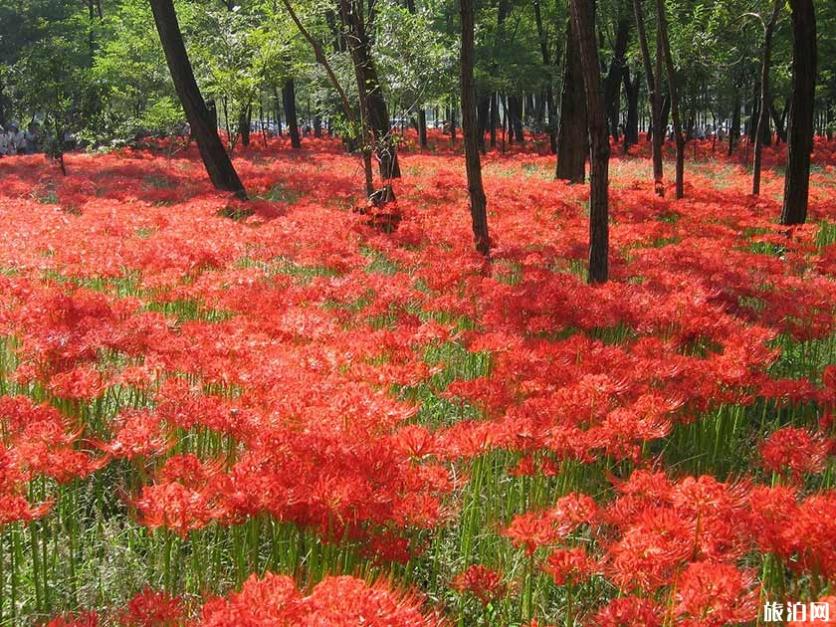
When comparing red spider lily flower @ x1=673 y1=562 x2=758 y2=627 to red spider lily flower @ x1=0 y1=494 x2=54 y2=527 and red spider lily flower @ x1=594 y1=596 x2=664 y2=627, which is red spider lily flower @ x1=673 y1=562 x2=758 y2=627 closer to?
red spider lily flower @ x1=594 y1=596 x2=664 y2=627

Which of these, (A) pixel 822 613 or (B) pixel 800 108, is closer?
(A) pixel 822 613

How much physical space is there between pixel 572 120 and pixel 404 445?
14.2m

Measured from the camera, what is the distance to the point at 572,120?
15.7m

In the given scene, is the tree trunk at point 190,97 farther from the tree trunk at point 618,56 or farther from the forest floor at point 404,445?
the tree trunk at point 618,56

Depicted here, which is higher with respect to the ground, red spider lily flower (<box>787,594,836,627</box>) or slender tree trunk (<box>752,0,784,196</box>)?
slender tree trunk (<box>752,0,784,196</box>)

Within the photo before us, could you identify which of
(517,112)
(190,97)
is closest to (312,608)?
(190,97)

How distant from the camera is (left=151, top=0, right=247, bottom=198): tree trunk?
13281 mm

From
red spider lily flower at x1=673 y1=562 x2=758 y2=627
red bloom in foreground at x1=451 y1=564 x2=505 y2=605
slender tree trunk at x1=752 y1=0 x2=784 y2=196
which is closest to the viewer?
red spider lily flower at x1=673 y1=562 x2=758 y2=627

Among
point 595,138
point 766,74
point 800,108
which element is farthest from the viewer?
point 766,74

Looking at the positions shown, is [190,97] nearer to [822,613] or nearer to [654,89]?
[654,89]

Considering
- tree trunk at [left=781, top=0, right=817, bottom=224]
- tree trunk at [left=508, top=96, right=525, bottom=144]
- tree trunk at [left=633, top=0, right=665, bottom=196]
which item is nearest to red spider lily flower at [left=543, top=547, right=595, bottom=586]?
tree trunk at [left=781, top=0, right=817, bottom=224]

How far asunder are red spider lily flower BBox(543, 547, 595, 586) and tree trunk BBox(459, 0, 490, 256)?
6.80 meters

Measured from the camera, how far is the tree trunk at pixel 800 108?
9.48 meters

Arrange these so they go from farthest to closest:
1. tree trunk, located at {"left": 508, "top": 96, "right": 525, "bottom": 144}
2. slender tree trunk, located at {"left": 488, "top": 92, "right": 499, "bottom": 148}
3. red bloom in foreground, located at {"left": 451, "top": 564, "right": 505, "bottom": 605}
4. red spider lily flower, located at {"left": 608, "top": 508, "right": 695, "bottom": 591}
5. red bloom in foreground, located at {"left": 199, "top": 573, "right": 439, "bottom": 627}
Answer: tree trunk, located at {"left": 508, "top": 96, "right": 525, "bottom": 144} < slender tree trunk, located at {"left": 488, "top": 92, "right": 499, "bottom": 148} < red bloom in foreground, located at {"left": 451, "top": 564, "right": 505, "bottom": 605} < red spider lily flower, located at {"left": 608, "top": 508, "right": 695, "bottom": 591} < red bloom in foreground, located at {"left": 199, "top": 573, "right": 439, "bottom": 627}
